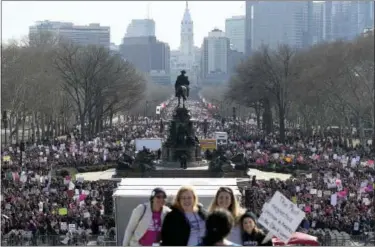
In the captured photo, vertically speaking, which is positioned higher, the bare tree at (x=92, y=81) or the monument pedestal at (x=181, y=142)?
the bare tree at (x=92, y=81)

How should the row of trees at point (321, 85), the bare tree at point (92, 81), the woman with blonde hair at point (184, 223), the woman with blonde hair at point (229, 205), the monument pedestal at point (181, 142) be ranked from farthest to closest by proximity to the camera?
the bare tree at point (92, 81)
the row of trees at point (321, 85)
the monument pedestal at point (181, 142)
the woman with blonde hair at point (229, 205)
the woman with blonde hair at point (184, 223)

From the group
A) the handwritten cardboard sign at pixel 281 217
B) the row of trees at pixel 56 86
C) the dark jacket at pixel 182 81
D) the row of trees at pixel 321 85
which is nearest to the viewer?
the handwritten cardboard sign at pixel 281 217

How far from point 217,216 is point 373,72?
55031 mm

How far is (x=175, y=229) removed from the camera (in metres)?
9.33

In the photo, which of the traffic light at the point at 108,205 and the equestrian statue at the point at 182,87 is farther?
the equestrian statue at the point at 182,87

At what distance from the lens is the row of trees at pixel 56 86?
66938 millimetres

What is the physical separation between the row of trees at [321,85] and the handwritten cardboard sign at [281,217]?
51.5m

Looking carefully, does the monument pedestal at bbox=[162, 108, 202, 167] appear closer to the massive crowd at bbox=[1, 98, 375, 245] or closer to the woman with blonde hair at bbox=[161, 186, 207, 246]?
the massive crowd at bbox=[1, 98, 375, 245]

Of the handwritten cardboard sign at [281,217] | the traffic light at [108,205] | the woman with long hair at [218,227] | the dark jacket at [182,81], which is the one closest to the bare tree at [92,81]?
the dark jacket at [182,81]

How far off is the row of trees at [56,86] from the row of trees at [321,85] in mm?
15015

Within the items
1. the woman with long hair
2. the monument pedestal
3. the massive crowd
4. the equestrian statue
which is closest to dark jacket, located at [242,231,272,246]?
the woman with long hair

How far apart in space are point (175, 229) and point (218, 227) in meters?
0.99

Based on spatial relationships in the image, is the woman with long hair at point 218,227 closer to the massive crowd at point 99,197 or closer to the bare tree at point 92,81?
the massive crowd at point 99,197

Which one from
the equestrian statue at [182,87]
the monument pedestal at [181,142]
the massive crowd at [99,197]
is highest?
the equestrian statue at [182,87]
